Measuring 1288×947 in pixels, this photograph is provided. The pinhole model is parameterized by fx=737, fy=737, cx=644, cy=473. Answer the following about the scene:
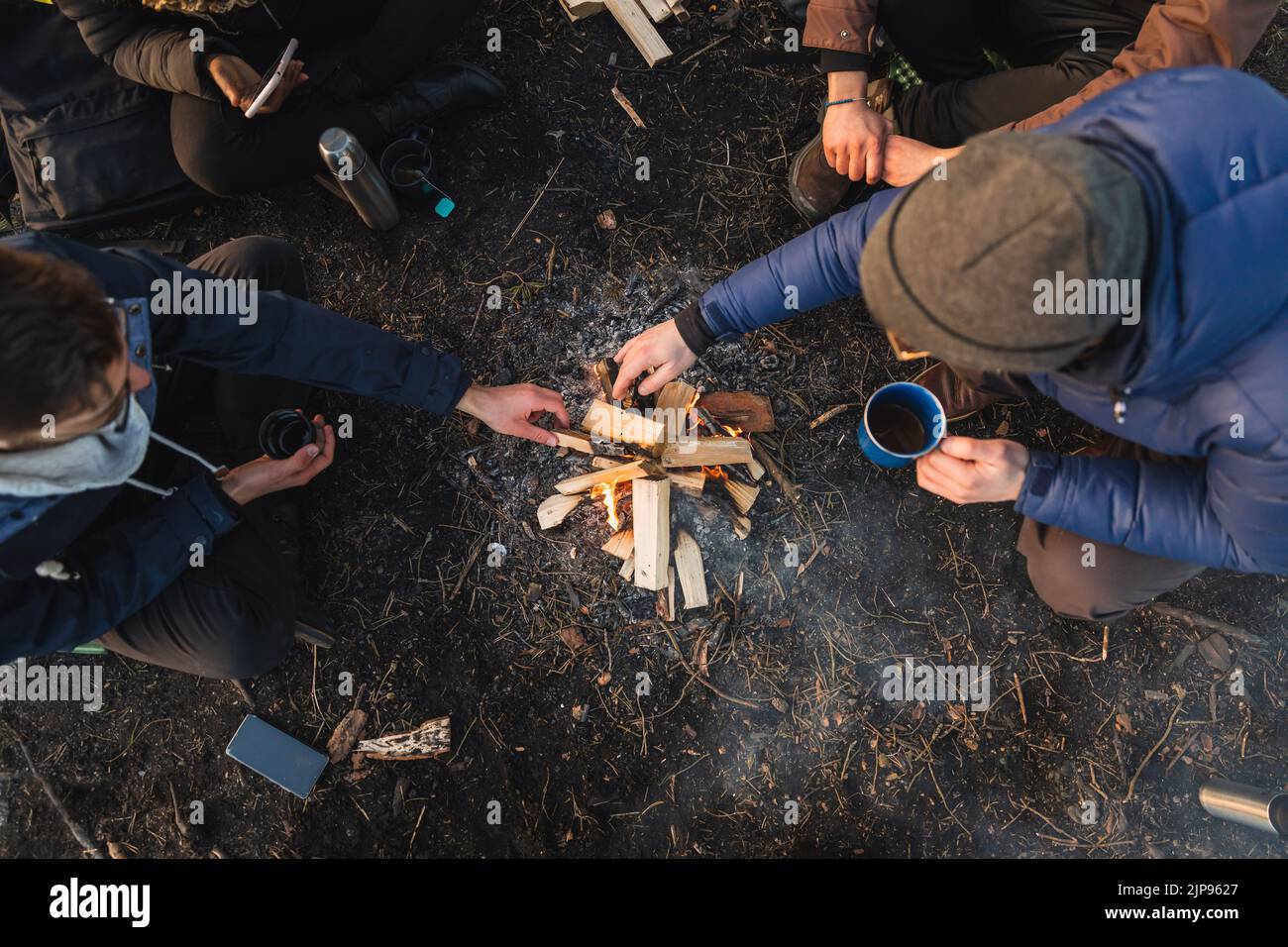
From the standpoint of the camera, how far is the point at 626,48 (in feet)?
11.9

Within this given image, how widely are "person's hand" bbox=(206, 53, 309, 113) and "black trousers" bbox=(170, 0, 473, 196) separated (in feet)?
0.30

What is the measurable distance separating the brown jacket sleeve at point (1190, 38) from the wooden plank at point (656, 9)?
1828 millimetres

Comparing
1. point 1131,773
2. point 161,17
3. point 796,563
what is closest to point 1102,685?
point 1131,773

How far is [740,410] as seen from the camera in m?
3.21

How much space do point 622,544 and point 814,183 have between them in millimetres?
1817

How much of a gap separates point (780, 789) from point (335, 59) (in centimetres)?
373

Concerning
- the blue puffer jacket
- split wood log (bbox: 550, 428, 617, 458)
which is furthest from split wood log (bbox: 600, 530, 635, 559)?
the blue puffer jacket

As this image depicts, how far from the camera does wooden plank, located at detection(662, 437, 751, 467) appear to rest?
2.96m

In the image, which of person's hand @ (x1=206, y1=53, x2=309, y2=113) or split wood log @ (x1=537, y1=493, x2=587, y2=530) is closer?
person's hand @ (x1=206, y1=53, x2=309, y2=113)

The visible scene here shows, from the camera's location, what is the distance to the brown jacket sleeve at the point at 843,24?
294 centimetres

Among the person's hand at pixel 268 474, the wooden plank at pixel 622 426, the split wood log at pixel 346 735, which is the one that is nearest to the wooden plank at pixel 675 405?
the wooden plank at pixel 622 426

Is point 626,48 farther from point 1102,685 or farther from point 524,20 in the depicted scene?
point 1102,685

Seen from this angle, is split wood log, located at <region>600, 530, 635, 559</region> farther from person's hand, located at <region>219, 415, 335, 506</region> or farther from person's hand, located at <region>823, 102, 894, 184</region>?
person's hand, located at <region>823, 102, 894, 184</region>
